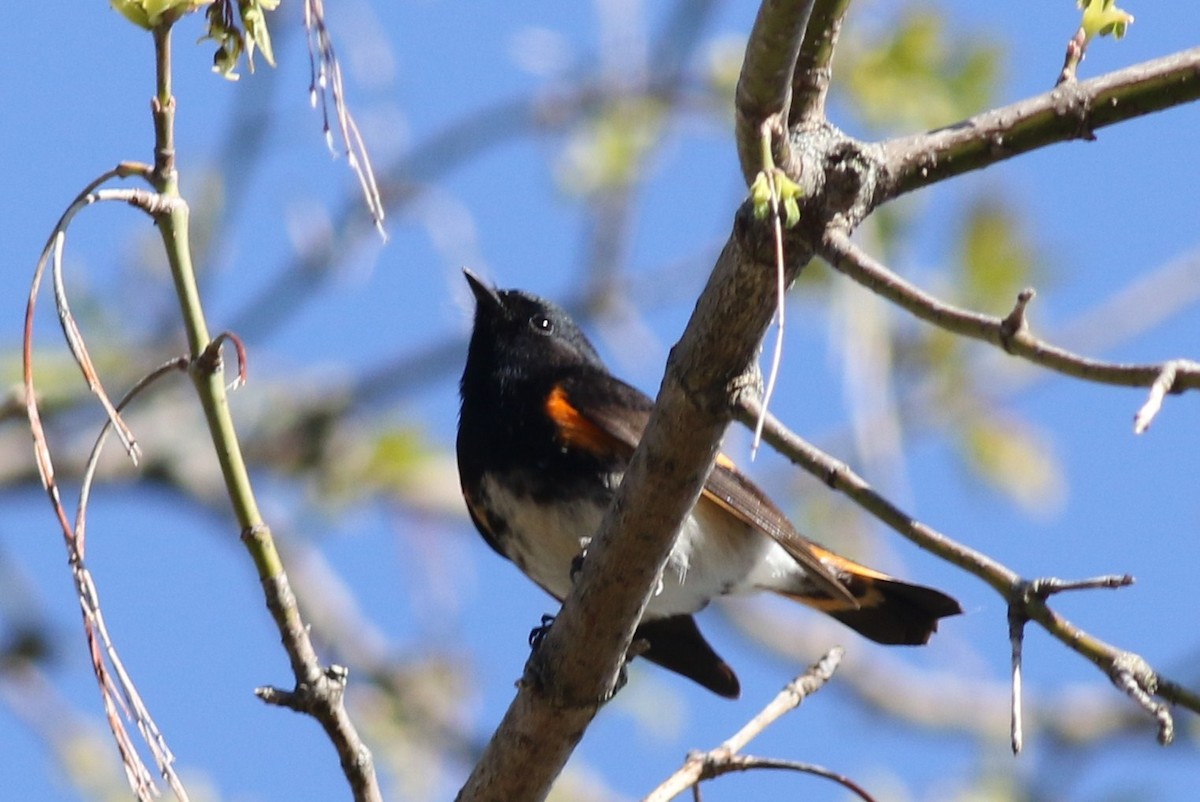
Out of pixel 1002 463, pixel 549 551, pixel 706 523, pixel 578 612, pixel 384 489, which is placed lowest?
pixel 578 612

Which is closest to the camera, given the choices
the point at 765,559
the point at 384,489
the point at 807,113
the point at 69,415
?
the point at 807,113

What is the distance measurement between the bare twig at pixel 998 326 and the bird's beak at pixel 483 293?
2452 mm

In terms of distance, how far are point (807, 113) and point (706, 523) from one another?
202cm

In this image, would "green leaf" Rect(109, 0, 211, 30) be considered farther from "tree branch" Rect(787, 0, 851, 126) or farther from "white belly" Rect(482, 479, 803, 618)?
"white belly" Rect(482, 479, 803, 618)

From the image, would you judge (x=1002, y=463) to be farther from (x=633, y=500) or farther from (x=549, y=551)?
(x=633, y=500)

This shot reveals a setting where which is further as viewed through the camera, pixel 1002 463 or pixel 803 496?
pixel 803 496

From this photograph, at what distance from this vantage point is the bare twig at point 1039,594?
5.71 feet

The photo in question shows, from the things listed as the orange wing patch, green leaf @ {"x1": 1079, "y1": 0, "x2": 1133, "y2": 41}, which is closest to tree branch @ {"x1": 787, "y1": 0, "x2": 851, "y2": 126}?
green leaf @ {"x1": 1079, "y1": 0, "x2": 1133, "y2": 41}

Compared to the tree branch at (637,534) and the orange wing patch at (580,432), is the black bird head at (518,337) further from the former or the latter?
the tree branch at (637,534)

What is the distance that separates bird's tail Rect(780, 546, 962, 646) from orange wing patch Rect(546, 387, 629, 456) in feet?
2.25

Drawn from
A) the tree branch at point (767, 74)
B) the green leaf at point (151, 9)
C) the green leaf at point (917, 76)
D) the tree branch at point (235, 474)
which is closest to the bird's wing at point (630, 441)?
the green leaf at point (917, 76)

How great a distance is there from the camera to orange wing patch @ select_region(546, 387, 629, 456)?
3418 mm

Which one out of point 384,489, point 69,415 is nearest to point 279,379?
point 384,489

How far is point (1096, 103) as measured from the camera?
1.61 metres
